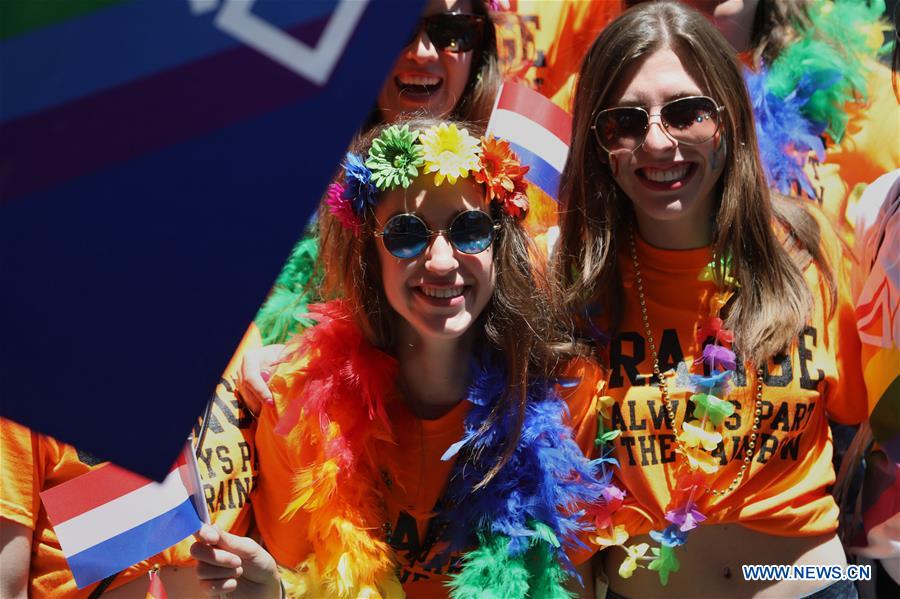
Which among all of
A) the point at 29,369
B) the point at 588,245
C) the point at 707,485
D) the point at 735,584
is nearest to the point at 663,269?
the point at 588,245

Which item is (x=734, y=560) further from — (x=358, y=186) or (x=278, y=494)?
(x=358, y=186)

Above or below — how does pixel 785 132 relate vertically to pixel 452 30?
above

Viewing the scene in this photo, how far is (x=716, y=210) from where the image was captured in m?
2.62

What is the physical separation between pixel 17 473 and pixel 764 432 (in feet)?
5.63

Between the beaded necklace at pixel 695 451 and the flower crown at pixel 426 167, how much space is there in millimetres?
564

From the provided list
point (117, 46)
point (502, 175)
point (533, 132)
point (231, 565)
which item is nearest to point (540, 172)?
point (533, 132)

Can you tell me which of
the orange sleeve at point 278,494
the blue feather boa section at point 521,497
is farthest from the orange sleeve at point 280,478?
the blue feather boa section at point 521,497

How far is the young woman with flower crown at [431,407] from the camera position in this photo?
2.34 m

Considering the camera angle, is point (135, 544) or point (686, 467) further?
point (686, 467)

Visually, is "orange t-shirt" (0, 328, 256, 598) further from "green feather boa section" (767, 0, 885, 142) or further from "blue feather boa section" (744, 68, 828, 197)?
"green feather boa section" (767, 0, 885, 142)

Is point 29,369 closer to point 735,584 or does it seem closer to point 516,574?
point 516,574

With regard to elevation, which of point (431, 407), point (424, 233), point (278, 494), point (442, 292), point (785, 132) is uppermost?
point (785, 132)

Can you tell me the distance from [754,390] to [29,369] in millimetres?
1711

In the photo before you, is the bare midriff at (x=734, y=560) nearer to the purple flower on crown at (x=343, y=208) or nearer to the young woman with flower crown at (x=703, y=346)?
the young woman with flower crown at (x=703, y=346)
